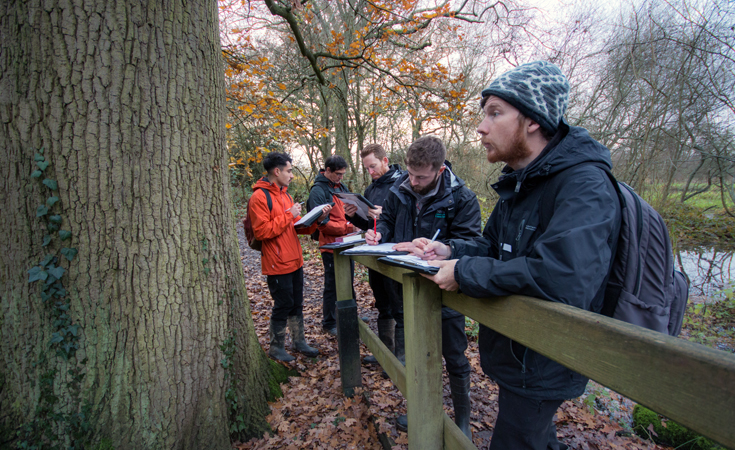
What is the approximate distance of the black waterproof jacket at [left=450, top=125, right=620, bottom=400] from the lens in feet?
3.63

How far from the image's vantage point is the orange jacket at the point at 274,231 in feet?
11.7

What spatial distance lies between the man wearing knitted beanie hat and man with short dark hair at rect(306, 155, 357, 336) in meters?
2.77

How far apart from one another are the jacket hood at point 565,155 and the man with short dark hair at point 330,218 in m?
2.99

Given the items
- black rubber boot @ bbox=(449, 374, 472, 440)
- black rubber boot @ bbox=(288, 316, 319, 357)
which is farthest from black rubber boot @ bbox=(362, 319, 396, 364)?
black rubber boot @ bbox=(449, 374, 472, 440)

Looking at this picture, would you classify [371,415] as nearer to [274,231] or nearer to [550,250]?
[274,231]

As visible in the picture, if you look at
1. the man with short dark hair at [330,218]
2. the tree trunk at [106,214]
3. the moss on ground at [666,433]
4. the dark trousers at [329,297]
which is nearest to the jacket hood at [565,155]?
the tree trunk at [106,214]

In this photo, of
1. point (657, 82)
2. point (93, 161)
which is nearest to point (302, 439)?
point (93, 161)

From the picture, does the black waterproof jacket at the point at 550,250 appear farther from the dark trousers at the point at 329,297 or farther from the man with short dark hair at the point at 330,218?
the dark trousers at the point at 329,297

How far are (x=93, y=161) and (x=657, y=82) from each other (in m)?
10.2

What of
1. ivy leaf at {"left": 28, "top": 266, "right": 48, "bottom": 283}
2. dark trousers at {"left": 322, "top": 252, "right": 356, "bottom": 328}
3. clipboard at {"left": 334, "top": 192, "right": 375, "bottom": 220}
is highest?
clipboard at {"left": 334, "top": 192, "right": 375, "bottom": 220}

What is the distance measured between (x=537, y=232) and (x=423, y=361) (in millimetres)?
864

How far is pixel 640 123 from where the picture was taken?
28.9ft

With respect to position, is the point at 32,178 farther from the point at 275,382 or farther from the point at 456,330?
the point at 456,330

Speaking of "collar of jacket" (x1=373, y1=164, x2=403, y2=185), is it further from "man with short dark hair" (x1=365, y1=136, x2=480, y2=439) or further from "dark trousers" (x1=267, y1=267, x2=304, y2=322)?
"dark trousers" (x1=267, y1=267, x2=304, y2=322)
